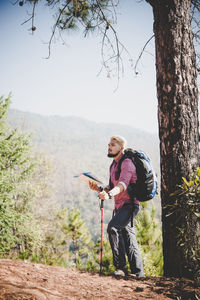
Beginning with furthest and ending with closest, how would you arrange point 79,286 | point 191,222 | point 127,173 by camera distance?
point 127,173, point 191,222, point 79,286

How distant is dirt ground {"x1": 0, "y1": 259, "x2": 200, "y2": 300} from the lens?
1544 mm

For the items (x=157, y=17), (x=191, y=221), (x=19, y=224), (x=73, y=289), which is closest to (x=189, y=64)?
(x=157, y=17)

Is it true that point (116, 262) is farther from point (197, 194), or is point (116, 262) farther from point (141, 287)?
point (197, 194)

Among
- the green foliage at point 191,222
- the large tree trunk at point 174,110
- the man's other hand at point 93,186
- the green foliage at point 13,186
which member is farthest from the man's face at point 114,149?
the green foliage at point 13,186

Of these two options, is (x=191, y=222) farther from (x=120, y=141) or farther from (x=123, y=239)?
(x=120, y=141)

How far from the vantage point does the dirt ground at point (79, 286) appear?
5.07ft

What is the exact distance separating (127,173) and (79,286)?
1.26 meters

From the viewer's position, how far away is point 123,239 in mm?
2521

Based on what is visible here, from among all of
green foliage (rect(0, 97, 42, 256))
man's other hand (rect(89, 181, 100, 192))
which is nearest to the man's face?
man's other hand (rect(89, 181, 100, 192))

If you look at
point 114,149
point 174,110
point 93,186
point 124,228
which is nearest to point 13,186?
point 93,186

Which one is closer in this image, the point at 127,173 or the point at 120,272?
the point at 120,272

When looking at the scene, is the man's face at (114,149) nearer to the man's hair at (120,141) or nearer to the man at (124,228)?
the man's hair at (120,141)

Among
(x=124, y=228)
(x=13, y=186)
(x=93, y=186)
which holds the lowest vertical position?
(x=124, y=228)

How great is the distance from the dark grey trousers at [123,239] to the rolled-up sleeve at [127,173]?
348 mm
